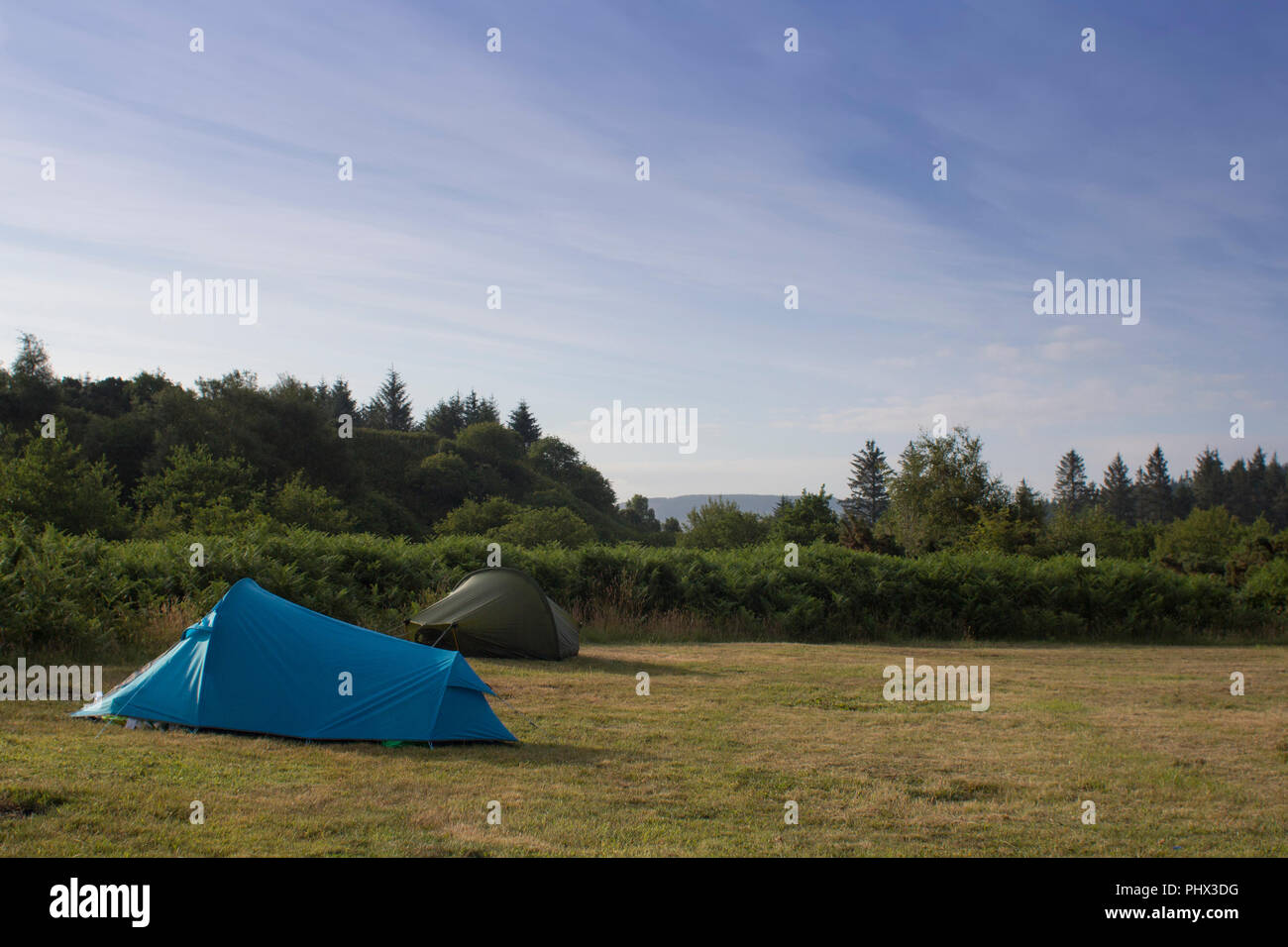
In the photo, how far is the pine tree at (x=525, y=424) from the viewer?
342 ft

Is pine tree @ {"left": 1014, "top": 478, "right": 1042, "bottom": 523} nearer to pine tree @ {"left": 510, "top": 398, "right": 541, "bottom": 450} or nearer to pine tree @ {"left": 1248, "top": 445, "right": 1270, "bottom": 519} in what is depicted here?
pine tree @ {"left": 510, "top": 398, "right": 541, "bottom": 450}

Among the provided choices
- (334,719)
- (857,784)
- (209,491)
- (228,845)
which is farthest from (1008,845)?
(209,491)

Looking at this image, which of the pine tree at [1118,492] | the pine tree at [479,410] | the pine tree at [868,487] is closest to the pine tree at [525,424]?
the pine tree at [479,410]

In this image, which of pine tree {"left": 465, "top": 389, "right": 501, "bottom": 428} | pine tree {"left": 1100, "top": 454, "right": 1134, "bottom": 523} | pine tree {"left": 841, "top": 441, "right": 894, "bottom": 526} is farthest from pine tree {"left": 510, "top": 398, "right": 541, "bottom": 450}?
pine tree {"left": 1100, "top": 454, "right": 1134, "bottom": 523}

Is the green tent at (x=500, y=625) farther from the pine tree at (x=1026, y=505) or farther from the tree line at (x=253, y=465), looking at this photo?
the pine tree at (x=1026, y=505)

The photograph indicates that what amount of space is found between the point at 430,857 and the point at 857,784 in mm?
3272

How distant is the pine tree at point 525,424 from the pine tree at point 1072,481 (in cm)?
8929

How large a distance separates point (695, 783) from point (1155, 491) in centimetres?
13879

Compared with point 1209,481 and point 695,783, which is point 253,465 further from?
point 1209,481

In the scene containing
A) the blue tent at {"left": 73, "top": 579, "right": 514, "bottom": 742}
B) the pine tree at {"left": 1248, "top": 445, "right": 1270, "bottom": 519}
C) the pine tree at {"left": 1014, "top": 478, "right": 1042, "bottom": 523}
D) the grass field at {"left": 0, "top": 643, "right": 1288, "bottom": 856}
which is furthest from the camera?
the pine tree at {"left": 1248, "top": 445, "right": 1270, "bottom": 519}

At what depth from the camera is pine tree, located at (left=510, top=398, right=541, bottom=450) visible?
104 m

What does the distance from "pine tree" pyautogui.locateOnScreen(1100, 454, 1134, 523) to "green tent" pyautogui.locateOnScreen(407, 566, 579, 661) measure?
132 m

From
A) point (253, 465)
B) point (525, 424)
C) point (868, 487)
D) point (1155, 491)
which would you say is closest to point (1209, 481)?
point (1155, 491)
